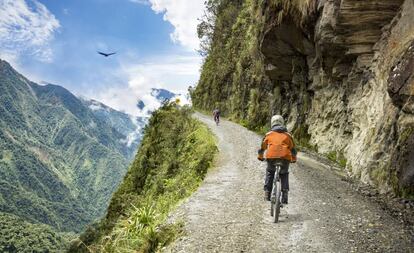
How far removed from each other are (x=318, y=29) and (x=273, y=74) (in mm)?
13254

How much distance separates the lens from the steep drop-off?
13516mm

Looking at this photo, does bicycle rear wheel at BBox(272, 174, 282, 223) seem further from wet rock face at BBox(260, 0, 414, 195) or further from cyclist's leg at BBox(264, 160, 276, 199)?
wet rock face at BBox(260, 0, 414, 195)

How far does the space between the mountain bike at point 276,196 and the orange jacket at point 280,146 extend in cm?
30

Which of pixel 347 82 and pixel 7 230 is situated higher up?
pixel 347 82

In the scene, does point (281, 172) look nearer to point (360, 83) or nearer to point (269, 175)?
point (269, 175)

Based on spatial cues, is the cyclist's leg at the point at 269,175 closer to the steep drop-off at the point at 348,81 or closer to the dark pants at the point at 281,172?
the dark pants at the point at 281,172

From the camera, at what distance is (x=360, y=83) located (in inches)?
790

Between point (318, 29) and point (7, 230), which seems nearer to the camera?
point (318, 29)

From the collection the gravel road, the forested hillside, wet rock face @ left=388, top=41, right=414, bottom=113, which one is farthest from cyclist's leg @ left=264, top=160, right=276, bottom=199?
wet rock face @ left=388, top=41, right=414, bottom=113

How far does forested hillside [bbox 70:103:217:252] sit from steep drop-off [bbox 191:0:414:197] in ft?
21.4

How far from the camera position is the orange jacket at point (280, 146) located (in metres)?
10.8

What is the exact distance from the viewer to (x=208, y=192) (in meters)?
14.5

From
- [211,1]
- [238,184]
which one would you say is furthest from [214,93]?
[238,184]

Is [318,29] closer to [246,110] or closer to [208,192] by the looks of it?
[208,192]
